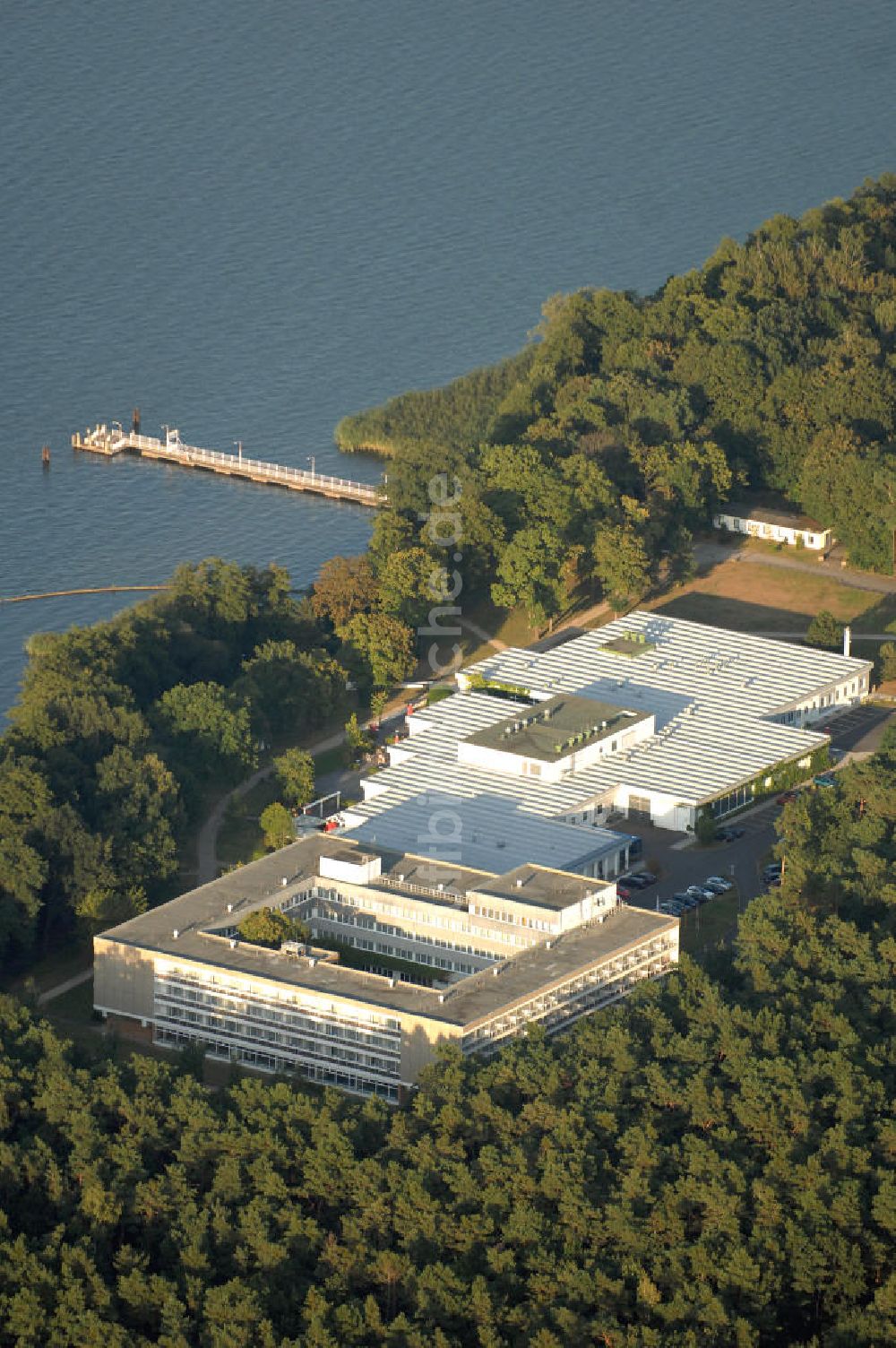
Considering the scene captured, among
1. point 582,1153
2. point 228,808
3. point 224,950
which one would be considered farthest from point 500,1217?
point 228,808

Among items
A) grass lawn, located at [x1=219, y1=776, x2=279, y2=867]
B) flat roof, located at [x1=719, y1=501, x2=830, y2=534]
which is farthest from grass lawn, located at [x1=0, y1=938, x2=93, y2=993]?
flat roof, located at [x1=719, y1=501, x2=830, y2=534]

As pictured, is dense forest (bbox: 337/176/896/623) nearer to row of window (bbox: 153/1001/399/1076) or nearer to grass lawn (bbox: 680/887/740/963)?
grass lawn (bbox: 680/887/740/963)

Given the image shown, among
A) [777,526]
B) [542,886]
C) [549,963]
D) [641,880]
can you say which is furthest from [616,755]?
[777,526]

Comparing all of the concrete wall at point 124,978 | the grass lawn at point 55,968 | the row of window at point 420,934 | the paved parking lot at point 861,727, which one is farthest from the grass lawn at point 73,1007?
the paved parking lot at point 861,727

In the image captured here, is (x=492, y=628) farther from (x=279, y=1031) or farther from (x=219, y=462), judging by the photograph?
(x=279, y=1031)

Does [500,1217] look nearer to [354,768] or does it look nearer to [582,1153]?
[582,1153]
